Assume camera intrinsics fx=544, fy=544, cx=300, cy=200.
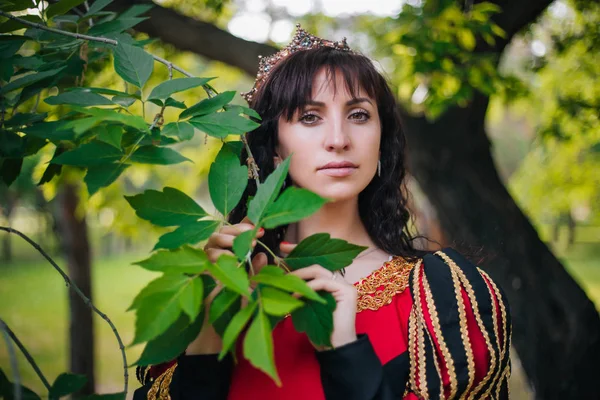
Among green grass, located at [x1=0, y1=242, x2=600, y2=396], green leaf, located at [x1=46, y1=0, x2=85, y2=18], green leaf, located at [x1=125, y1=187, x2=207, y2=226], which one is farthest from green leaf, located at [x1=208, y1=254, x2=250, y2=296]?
green grass, located at [x1=0, y1=242, x2=600, y2=396]

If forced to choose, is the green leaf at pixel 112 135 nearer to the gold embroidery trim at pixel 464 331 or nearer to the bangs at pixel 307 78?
the bangs at pixel 307 78

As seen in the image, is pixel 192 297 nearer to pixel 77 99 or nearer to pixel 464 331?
pixel 77 99

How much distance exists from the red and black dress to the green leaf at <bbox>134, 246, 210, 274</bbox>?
573 millimetres

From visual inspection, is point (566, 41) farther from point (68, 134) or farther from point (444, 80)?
point (68, 134)

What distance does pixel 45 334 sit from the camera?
465 inches

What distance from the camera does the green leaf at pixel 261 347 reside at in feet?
2.27

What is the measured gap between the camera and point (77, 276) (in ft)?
17.3

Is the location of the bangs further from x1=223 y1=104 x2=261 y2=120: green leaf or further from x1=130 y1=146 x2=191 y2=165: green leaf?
x1=130 y1=146 x2=191 y2=165: green leaf

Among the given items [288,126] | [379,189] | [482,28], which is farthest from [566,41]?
[288,126]

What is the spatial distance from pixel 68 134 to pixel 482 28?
2.21 metres

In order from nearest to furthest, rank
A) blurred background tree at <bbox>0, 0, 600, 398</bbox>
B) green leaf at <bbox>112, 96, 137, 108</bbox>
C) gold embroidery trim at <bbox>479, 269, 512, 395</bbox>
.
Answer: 1. green leaf at <bbox>112, 96, 137, 108</bbox>
2. gold embroidery trim at <bbox>479, 269, 512, 395</bbox>
3. blurred background tree at <bbox>0, 0, 600, 398</bbox>

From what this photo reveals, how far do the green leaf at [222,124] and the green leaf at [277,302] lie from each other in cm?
30

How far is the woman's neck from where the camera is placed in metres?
1.69

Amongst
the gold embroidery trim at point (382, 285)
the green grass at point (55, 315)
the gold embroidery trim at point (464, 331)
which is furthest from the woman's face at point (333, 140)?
the green grass at point (55, 315)
